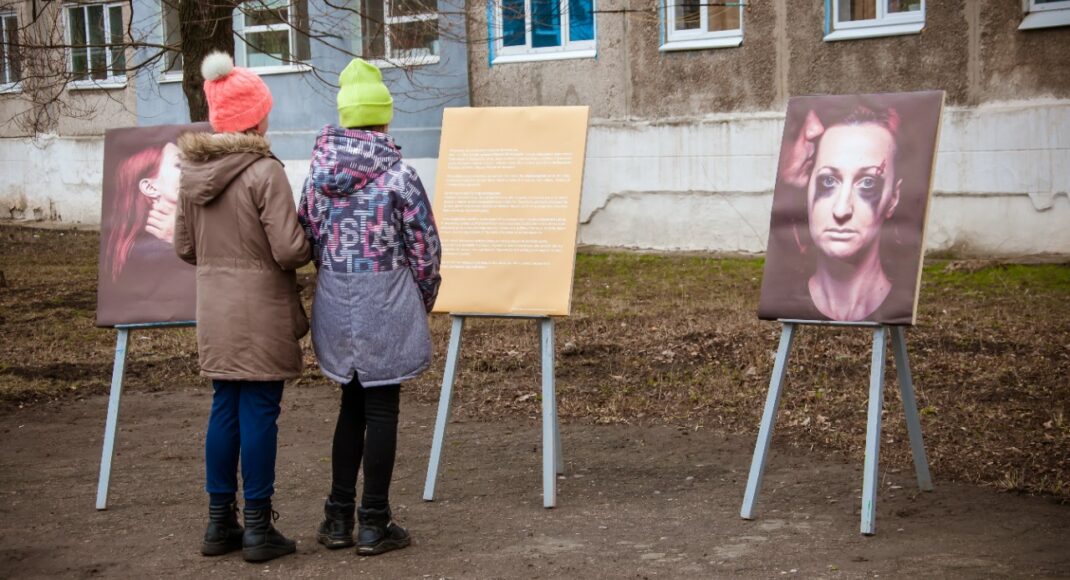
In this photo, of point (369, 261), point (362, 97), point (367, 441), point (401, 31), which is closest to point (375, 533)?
point (367, 441)

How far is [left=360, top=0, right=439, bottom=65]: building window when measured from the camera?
473 inches

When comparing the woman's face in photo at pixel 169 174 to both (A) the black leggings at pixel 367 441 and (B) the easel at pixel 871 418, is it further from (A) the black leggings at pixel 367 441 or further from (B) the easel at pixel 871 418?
(B) the easel at pixel 871 418

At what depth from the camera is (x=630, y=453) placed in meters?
6.82

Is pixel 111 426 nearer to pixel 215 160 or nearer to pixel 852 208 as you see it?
pixel 215 160

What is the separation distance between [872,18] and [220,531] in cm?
1137

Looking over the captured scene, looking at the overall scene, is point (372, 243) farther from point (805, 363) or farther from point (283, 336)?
point (805, 363)

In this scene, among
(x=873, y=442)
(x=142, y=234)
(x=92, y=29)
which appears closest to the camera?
(x=873, y=442)

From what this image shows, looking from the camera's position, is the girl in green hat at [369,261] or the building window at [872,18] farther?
the building window at [872,18]

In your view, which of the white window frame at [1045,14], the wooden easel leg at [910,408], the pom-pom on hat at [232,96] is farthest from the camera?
the white window frame at [1045,14]

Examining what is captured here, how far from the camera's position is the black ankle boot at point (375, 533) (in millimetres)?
5070

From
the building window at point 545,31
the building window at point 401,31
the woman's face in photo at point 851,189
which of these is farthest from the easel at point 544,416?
the building window at point 545,31

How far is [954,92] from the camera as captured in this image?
13984 mm

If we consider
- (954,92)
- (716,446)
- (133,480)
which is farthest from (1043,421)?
(954,92)

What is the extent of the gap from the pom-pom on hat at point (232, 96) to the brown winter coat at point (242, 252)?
61 millimetres
